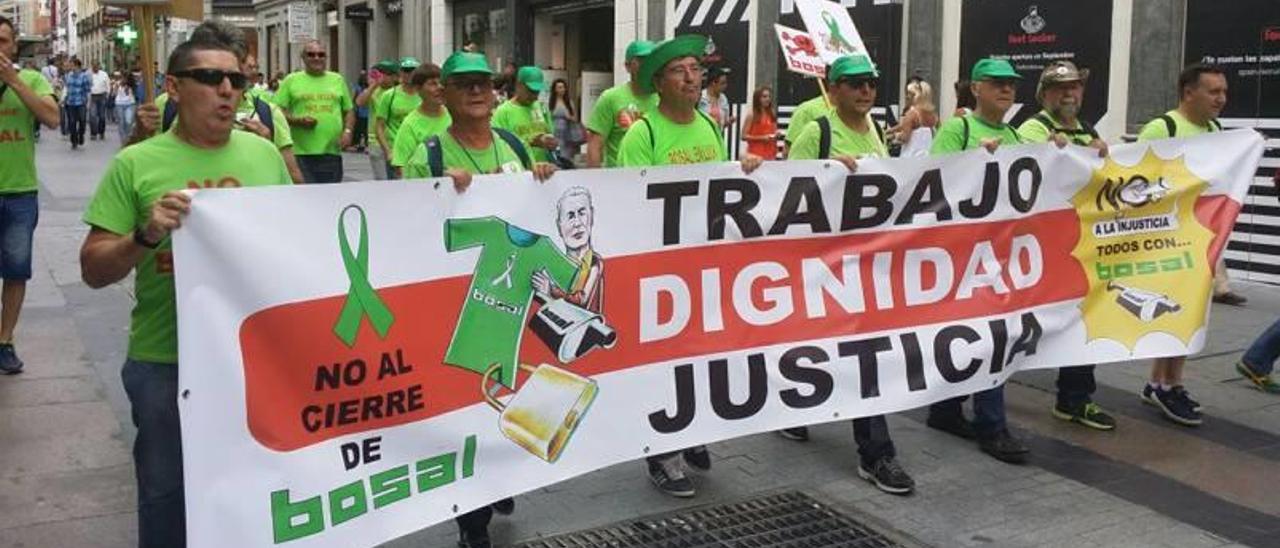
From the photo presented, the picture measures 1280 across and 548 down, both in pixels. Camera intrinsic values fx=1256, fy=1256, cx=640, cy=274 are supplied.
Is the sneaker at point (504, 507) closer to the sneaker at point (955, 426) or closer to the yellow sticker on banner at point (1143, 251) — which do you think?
the sneaker at point (955, 426)

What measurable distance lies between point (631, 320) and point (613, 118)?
11.2 ft

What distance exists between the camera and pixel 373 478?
3.67 meters

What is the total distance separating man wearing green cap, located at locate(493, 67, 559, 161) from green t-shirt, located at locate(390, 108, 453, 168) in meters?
1.54

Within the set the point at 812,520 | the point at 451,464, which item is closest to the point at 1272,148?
the point at 812,520

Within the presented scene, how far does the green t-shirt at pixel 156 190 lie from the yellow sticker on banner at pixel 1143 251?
3.81m

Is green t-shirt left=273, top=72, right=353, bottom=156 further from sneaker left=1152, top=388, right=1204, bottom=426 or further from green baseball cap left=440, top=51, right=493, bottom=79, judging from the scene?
sneaker left=1152, top=388, right=1204, bottom=426

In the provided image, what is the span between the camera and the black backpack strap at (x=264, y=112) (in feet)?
22.1

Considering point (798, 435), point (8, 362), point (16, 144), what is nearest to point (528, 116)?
point (16, 144)

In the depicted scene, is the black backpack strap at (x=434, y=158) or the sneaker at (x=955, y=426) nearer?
the black backpack strap at (x=434, y=158)

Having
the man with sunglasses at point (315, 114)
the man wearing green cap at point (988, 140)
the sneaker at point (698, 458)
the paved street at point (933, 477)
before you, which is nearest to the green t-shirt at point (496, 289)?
the paved street at point (933, 477)

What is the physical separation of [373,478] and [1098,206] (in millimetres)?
3672

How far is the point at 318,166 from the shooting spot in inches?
380

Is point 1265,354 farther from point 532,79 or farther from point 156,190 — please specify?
point 156,190

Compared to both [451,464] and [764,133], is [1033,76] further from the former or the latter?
[451,464]
